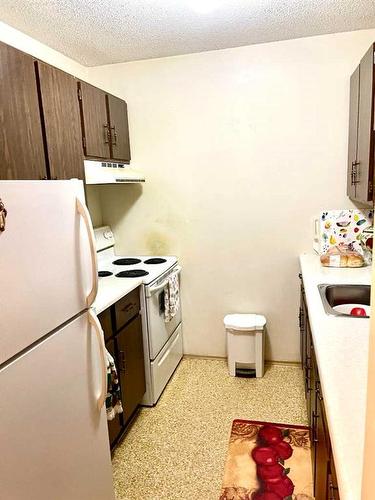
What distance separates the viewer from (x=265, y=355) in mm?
3137

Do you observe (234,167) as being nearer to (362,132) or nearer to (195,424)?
(362,132)

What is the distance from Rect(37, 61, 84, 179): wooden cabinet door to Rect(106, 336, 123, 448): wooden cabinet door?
0.98m

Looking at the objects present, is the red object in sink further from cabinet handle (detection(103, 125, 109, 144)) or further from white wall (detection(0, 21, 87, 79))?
white wall (detection(0, 21, 87, 79))

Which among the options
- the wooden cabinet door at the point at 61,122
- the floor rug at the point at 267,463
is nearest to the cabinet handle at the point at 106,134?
the wooden cabinet door at the point at 61,122

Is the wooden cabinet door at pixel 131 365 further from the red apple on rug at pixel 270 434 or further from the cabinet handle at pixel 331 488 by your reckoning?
the cabinet handle at pixel 331 488

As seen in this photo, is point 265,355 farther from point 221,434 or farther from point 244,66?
point 244,66

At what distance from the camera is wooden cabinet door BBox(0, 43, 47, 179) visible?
162 cm

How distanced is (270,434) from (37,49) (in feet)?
9.65

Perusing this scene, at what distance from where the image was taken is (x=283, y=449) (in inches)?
83.3

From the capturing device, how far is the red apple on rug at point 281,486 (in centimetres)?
182

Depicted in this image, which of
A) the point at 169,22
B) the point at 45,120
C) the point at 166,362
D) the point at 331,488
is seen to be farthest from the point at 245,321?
the point at 169,22

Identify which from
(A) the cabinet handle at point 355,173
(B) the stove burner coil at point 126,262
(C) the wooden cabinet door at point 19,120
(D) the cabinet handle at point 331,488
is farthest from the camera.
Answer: (B) the stove burner coil at point 126,262

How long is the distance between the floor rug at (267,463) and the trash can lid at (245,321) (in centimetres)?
70

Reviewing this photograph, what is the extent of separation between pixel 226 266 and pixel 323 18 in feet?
6.14
